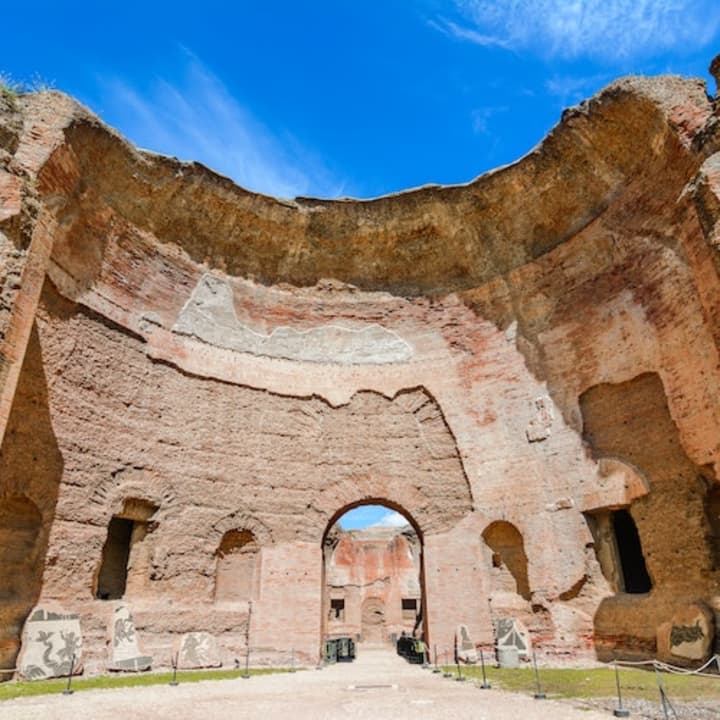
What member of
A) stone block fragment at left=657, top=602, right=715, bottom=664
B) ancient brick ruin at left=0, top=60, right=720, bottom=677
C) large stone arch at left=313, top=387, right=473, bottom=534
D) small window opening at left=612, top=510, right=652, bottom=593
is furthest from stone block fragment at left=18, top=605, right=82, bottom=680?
small window opening at left=612, top=510, right=652, bottom=593

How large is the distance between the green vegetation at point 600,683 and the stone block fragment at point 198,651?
4416 mm

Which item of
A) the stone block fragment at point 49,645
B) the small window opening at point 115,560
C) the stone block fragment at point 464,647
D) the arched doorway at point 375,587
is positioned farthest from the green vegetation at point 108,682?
the arched doorway at point 375,587

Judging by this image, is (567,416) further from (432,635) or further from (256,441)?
(256,441)

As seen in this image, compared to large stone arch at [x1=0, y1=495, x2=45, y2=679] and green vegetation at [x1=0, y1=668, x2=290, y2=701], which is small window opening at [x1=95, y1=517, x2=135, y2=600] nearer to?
large stone arch at [x1=0, y1=495, x2=45, y2=679]

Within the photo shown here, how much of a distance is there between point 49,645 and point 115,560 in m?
2.72

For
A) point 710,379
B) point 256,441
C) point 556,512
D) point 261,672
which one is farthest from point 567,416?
point 261,672

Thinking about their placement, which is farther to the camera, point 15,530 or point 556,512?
point 556,512

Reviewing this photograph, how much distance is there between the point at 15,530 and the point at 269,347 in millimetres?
6267

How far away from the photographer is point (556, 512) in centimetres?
1101

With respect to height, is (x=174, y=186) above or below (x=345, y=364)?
above

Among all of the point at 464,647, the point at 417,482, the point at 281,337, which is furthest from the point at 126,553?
the point at 464,647

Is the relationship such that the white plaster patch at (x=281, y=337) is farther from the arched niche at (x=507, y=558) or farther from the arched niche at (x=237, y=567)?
the arched niche at (x=507, y=558)

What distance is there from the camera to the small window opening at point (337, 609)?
2359 centimetres

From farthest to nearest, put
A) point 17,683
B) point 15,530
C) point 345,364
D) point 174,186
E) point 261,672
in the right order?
point 345,364 < point 174,186 < point 261,672 < point 15,530 < point 17,683
